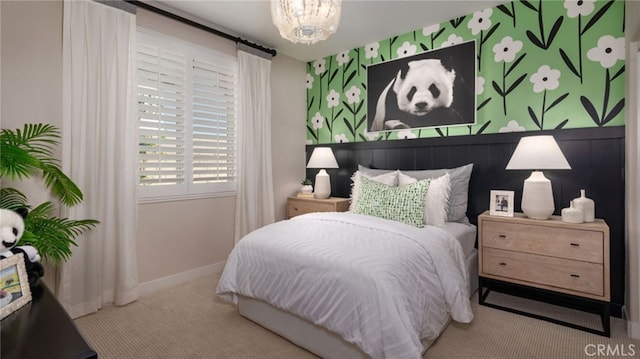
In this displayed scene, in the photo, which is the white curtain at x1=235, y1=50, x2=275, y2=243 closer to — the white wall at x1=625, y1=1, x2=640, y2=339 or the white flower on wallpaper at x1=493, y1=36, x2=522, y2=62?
the white flower on wallpaper at x1=493, y1=36, x2=522, y2=62

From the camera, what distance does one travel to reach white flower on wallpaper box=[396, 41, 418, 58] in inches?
130

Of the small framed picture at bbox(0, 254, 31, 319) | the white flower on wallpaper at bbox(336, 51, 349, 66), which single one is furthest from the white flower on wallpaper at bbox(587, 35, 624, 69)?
the small framed picture at bbox(0, 254, 31, 319)

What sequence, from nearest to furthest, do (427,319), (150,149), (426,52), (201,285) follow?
(427,319) → (150,149) → (201,285) → (426,52)

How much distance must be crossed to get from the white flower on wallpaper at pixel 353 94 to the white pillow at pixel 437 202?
1.59m

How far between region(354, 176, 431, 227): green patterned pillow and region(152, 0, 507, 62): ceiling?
5.25 ft

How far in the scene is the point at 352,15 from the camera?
2.96m

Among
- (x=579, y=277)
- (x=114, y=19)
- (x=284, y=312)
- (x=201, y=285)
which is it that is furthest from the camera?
(x=201, y=285)

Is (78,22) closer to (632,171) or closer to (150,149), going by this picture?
(150,149)

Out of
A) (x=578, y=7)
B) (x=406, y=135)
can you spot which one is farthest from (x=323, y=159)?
(x=578, y=7)

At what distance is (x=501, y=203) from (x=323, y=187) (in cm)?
188

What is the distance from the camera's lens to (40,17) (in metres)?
2.19

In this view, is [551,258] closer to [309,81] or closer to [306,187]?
[306,187]

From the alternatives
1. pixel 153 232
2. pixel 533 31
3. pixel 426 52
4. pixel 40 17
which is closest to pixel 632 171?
pixel 533 31

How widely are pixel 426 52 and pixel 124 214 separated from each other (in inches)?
127
